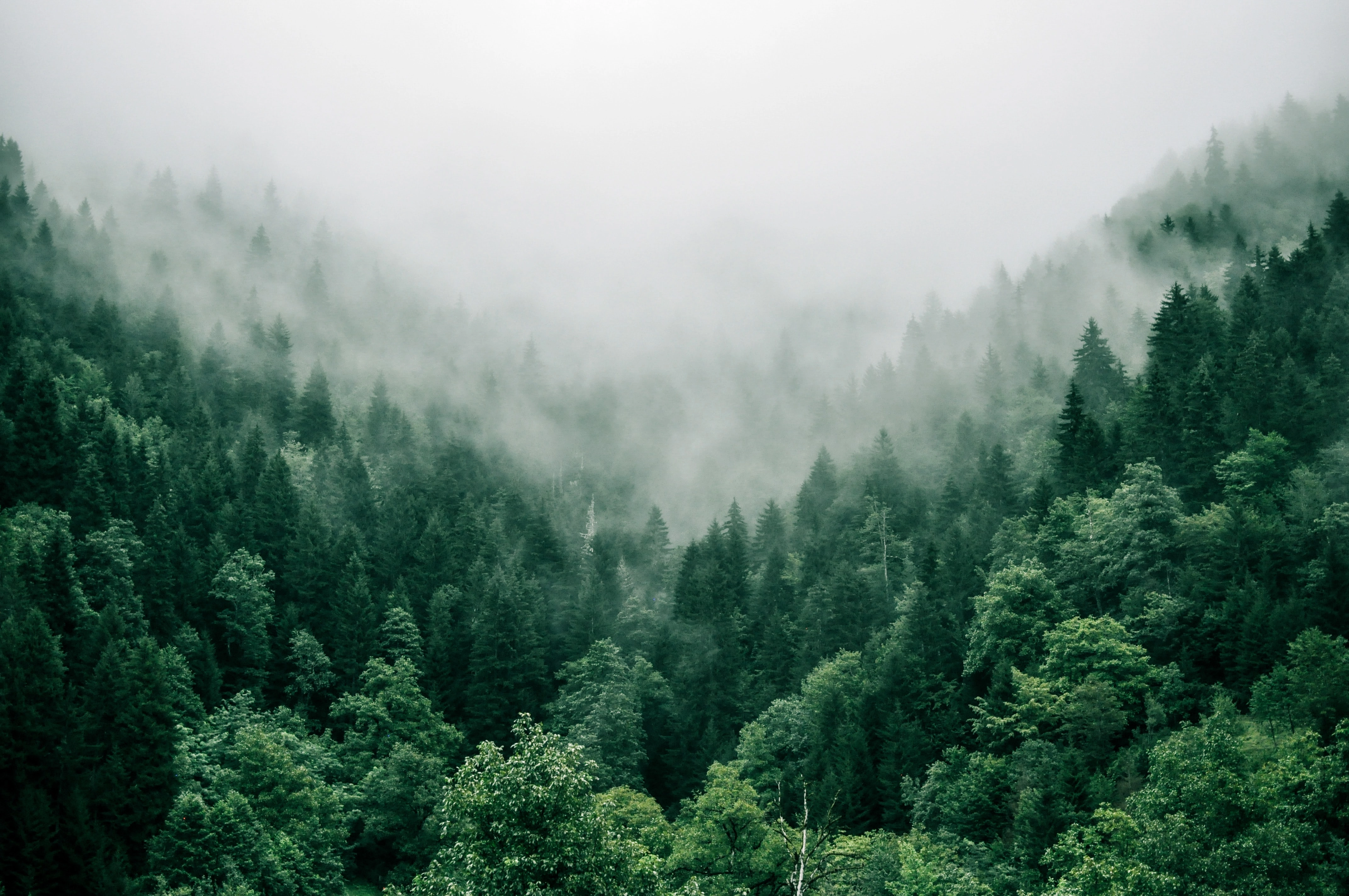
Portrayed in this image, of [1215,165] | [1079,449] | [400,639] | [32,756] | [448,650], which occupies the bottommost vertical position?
[32,756]

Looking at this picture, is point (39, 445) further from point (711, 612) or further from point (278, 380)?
point (711, 612)

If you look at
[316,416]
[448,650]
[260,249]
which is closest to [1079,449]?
[448,650]

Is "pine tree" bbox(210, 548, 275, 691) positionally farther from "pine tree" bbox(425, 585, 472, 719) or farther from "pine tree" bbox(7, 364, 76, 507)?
"pine tree" bbox(7, 364, 76, 507)

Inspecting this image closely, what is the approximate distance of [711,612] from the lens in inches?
4173

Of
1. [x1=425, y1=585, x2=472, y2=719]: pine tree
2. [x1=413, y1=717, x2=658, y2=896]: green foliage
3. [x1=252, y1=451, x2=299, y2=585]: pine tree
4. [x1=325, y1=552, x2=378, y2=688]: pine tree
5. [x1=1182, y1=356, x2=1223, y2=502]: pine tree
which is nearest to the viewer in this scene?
[x1=413, y1=717, x2=658, y2=896]: green foliage

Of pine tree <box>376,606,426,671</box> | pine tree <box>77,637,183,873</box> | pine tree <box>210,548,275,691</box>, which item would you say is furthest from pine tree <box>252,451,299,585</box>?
pine tree <box>77,637,183,873</box>

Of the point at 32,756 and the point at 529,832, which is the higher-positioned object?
the point at 32,756

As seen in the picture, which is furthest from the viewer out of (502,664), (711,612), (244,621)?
(711,612)

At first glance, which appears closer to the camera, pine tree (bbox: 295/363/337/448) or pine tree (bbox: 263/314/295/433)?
pine tree (bbox: 295/363/337/448)

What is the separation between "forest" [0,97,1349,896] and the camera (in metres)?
44.0

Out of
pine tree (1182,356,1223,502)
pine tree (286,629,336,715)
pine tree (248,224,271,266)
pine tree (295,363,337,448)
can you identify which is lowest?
pine tree (286,629,336,715)

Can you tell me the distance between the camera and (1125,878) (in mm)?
36656

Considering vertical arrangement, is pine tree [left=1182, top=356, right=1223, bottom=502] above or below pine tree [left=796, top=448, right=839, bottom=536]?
below

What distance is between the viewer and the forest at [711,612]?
44.0 m
